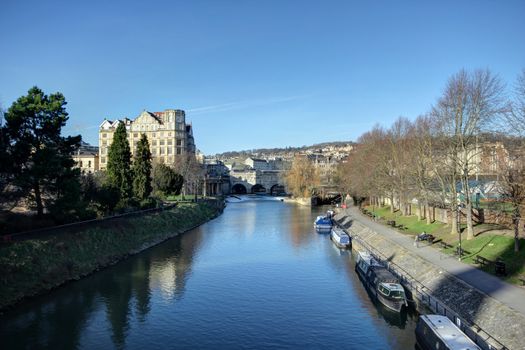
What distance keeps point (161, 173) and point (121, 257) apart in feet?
124

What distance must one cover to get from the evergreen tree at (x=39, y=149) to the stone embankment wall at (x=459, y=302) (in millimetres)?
30705

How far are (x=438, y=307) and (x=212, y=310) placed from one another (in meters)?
14.5

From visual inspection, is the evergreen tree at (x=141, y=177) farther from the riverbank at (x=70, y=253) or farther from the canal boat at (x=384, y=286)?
the canal boat at (x=384, y=286)

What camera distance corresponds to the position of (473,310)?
2433cm

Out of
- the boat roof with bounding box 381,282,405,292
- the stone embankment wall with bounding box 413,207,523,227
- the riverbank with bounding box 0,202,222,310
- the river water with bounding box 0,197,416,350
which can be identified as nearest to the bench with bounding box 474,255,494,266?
the boat roof with bounding box 381,282,405,292

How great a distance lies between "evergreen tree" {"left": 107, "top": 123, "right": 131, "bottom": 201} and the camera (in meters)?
59.1

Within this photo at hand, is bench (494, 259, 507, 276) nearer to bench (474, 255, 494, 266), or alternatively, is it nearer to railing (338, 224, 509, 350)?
bench (474, 255, 494, 266)

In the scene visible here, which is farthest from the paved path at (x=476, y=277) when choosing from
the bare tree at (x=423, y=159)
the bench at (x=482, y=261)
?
the bare tree at (x=423, y=159)

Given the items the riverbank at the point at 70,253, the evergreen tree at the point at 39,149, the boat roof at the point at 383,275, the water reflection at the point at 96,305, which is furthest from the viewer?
the evergreen tree at the point at 39,149

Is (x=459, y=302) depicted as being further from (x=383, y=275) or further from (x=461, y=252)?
(x=461, y=252)

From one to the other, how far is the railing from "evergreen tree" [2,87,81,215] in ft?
98.3

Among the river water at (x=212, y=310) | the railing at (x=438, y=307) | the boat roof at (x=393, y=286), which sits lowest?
the river water at (x=212, y=310)

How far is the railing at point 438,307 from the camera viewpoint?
20.8 meters

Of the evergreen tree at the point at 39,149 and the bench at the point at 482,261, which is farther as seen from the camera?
the evergreen tree at the point at 39,149
